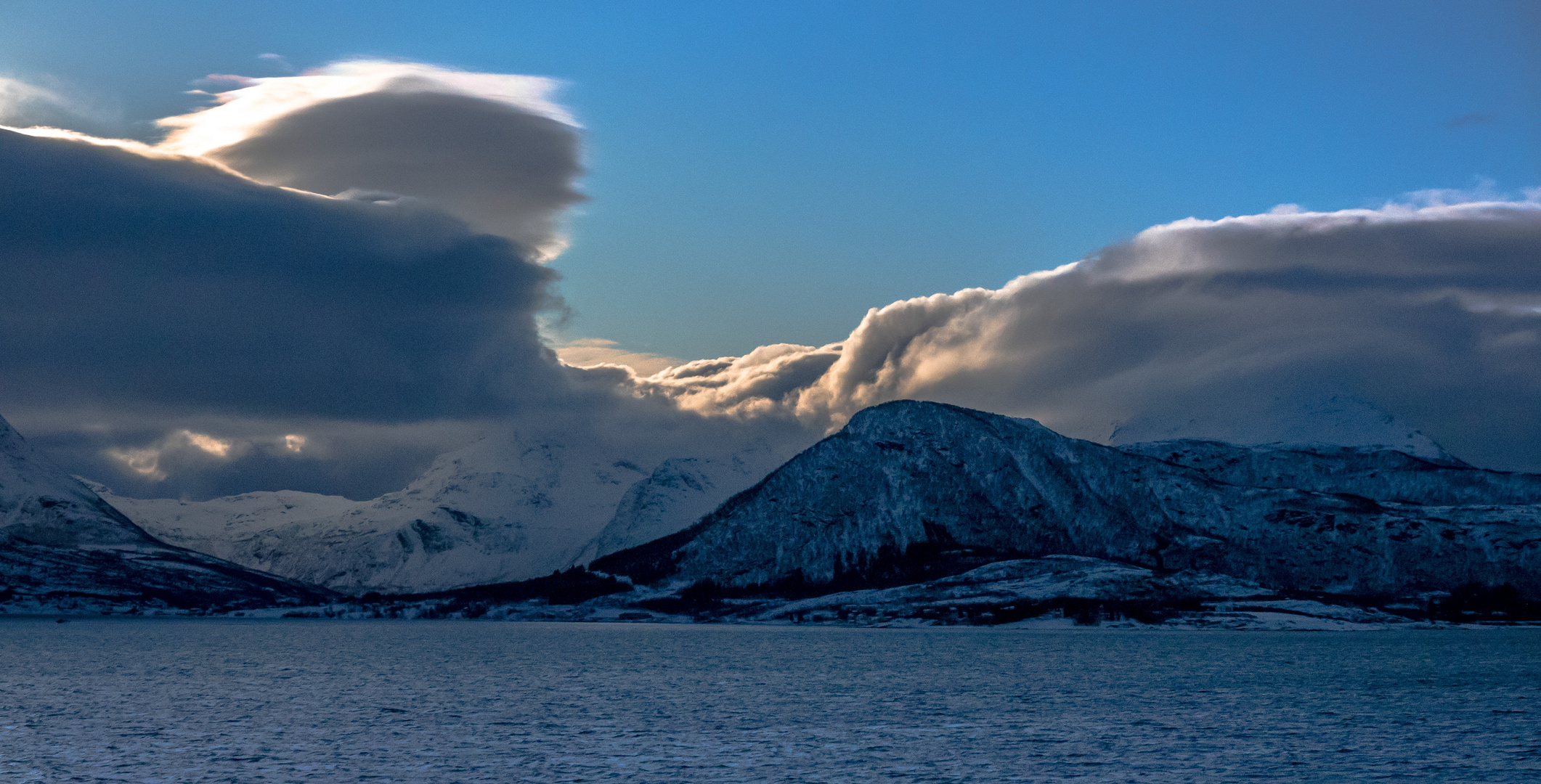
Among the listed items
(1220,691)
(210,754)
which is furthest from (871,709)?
(210,754)

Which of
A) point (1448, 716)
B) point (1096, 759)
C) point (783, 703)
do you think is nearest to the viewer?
point (1096, 759)

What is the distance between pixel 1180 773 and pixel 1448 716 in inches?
2517

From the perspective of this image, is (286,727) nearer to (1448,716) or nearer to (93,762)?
(93,762)

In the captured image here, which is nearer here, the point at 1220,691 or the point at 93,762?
the point at 93,762

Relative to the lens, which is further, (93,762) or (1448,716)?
(1448,716)

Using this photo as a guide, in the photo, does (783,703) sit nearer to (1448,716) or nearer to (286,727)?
(286,727)

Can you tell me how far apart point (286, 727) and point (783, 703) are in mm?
58870

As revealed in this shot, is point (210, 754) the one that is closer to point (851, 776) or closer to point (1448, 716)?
point (851, 776)

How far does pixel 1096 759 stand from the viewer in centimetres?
11169

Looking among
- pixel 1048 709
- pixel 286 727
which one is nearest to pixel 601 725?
pixel 286 727

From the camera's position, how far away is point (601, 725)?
453 feet

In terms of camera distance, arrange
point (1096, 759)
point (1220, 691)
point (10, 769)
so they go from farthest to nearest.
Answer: point (1220, 691) → point (1096, 759) → point (10, 769)

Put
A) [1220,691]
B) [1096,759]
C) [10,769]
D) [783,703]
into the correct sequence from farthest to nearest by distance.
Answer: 1. [1220,691]
2. [783,703]
3. [1096,759]
4. [10,769]

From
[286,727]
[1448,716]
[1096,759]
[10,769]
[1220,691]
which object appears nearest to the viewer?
[10,769]
